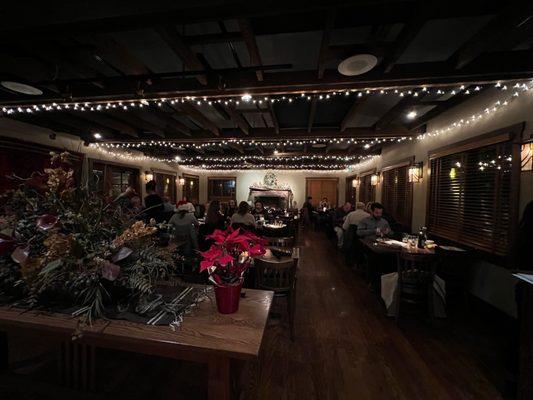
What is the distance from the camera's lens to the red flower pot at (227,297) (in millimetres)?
1217

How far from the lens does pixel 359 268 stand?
15.4 feet

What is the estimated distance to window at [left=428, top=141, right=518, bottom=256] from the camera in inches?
111

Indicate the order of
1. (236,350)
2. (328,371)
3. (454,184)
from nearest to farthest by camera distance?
1. (236,350)
2. (328,371)
3. (454,184)

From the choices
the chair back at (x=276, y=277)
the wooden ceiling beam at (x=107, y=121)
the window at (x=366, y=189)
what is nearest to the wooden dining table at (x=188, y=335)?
the chair back at (x=276, y=277)

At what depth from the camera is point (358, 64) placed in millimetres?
2260

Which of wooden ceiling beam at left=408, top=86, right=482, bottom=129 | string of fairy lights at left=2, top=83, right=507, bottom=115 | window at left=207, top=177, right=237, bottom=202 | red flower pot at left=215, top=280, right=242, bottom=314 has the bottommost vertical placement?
red flower pot at left=215, top=280, right=242, bottom=314

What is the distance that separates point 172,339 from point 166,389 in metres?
1.18

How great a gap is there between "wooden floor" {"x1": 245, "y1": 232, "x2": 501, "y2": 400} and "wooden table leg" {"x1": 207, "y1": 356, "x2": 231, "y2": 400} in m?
0.97

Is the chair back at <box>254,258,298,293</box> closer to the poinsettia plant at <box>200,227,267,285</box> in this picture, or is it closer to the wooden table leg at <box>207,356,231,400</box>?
the poinsettia plant at <box>200,227,267,285</box>

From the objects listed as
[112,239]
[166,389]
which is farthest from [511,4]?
[166,389]

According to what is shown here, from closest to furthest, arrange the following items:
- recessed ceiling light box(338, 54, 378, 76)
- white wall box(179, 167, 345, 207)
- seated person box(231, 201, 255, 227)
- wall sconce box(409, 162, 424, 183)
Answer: recessed ceiling light box(338, 54, 378, 76), seated person box(231, 201, 255, 227), wall sconce box(409, 162, 424, 183), white wall box(179, 167, 345, 207)

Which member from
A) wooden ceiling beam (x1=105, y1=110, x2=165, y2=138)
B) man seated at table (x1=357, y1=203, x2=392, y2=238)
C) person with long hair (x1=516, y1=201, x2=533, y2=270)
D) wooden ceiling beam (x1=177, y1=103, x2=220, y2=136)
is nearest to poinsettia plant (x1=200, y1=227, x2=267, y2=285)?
person with long hair (x1=516, y1=201, x2=533, y2=270)

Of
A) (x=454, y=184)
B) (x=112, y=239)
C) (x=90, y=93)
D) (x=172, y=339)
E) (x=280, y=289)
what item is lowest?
(x=280, y=289)

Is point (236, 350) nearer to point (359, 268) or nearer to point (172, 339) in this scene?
point (172, 339)
